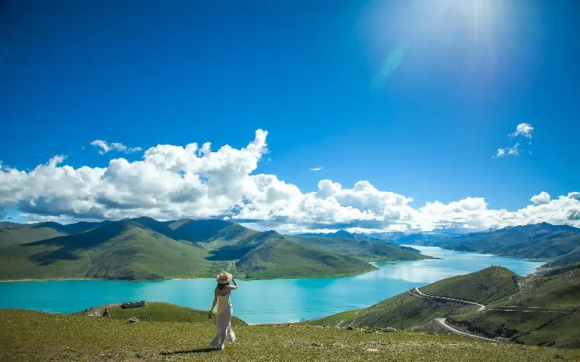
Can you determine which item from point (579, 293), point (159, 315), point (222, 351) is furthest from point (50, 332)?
point (579, 293)

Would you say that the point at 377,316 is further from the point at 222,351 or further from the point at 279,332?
the point at 222,351

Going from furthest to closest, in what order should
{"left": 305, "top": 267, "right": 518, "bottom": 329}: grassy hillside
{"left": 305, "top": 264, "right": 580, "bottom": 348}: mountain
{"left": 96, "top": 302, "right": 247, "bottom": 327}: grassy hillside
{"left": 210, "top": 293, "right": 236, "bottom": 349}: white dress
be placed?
{"left": 305, "top": 267, "right": 518, "bottom": 329}: grassy hillside
{"left": 305, "top": 264, "right": 580, "bottom": 348}: mountain
{"left": 96, "top": 302, "right": 247, "bottom": 327}: grassy hillside
{"left": 210, "top": 293, "right": 236, "bottom": 349}: white dress

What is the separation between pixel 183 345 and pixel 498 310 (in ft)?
A: 411

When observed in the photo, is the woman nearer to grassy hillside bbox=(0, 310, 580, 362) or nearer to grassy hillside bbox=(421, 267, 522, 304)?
grassy hillside bbox=(0, 310, 580, 362)

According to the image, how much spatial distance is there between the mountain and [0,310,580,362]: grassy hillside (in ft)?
251

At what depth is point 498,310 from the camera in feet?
384

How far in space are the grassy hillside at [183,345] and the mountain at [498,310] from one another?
3006 inches

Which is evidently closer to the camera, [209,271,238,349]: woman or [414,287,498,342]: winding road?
[209,271,238,349]: woman

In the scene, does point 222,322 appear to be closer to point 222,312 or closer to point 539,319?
point 222,312

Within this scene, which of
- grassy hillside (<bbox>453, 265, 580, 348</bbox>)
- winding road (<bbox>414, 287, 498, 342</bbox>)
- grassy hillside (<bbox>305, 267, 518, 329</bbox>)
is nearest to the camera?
grassy hillside (<bbox>453, 265, 580, 348</bbox>)

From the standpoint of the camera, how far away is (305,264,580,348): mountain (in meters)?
95.2

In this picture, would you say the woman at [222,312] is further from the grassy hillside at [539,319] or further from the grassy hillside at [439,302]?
the grassy hillside at [439,302]

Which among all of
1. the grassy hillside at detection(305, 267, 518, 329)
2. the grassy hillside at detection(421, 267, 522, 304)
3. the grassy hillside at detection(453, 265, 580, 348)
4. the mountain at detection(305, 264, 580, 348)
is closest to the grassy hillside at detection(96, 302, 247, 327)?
the grassy hillside at detection(453, 265, 580, 348)

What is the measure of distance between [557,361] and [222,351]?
803 inches
